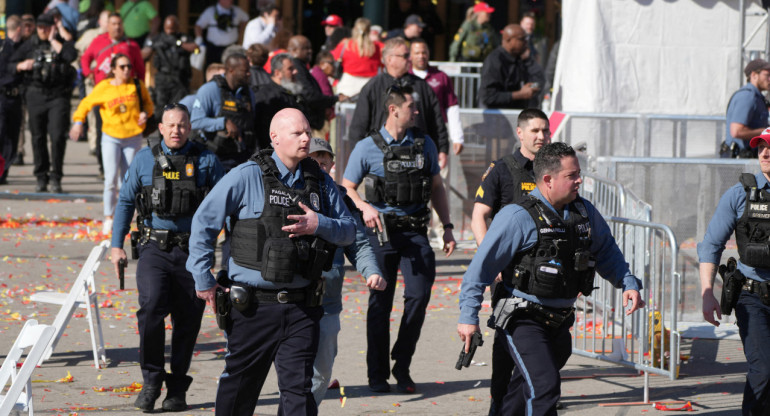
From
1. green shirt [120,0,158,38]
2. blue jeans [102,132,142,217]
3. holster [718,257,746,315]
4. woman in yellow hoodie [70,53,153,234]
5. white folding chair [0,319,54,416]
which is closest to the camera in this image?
white folding chair [0,319,54,416]

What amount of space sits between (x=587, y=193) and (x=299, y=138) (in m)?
4.37

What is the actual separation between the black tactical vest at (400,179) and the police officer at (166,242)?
105 cm

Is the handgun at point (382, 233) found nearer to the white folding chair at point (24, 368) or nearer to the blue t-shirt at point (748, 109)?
the white folding chair at point (24, 368)

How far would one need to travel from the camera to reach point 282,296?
5.66 metres

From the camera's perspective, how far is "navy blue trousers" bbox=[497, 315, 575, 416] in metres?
5.56

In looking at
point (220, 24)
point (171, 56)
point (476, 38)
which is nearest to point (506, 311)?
point (171, 56)

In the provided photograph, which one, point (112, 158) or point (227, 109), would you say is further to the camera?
point (112, 158)

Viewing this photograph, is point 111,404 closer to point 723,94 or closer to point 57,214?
point 57,214

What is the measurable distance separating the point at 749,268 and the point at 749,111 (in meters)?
4.86

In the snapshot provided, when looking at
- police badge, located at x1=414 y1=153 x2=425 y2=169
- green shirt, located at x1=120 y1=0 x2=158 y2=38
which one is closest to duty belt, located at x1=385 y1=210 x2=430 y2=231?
police badge, located at x1=414 y1=153 x2=425 y2=169

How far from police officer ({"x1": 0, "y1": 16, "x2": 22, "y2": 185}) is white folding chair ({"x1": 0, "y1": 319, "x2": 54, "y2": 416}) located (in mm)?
10075

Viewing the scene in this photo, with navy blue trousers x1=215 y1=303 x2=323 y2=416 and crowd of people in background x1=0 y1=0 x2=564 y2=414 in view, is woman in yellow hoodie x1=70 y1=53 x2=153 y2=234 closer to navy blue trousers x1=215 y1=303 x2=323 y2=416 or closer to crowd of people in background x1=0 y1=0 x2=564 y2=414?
crowd of people in background x1=0 y1=0 x2=564 y2=414

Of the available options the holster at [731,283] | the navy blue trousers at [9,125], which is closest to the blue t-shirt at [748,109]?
the holster at [731,283]

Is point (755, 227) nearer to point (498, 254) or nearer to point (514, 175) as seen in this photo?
point (514, 175)
